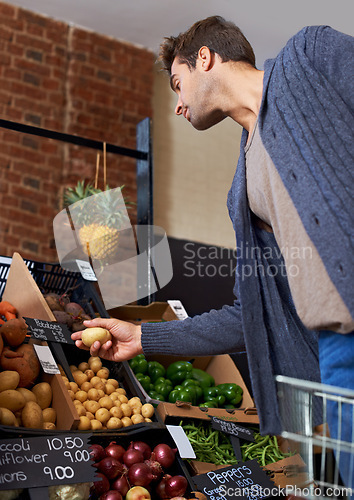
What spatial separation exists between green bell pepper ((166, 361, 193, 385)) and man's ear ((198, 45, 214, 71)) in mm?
1772

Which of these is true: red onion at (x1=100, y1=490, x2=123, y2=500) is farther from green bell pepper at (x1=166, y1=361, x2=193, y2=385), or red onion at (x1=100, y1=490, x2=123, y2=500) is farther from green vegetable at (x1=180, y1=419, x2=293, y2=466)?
green bell pepper at (x1=166, y1=361, x2=193, y2=385)

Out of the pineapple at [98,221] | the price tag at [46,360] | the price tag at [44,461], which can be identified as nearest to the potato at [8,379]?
the price tag at [46,360]

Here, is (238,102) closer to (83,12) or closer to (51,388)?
(51,388)

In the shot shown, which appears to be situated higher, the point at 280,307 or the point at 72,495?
the point at 280,307

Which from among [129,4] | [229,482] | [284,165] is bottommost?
[229,482]

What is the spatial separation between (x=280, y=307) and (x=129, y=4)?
4481 mm

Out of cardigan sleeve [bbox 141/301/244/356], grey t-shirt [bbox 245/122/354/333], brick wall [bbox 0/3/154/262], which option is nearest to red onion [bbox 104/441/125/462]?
cardigan sleeve [bbox 141/301/244/356]

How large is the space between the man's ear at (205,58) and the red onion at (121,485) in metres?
1.38

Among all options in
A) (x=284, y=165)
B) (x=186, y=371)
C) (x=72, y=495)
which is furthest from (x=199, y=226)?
(x=284, y=165)

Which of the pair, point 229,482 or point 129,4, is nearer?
point 229,482

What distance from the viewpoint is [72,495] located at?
5.72 ft

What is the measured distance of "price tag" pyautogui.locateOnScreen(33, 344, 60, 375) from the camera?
2.12 m

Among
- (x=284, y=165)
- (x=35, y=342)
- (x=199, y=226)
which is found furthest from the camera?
(x=199, y=226)

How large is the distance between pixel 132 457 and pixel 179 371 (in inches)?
33.8
